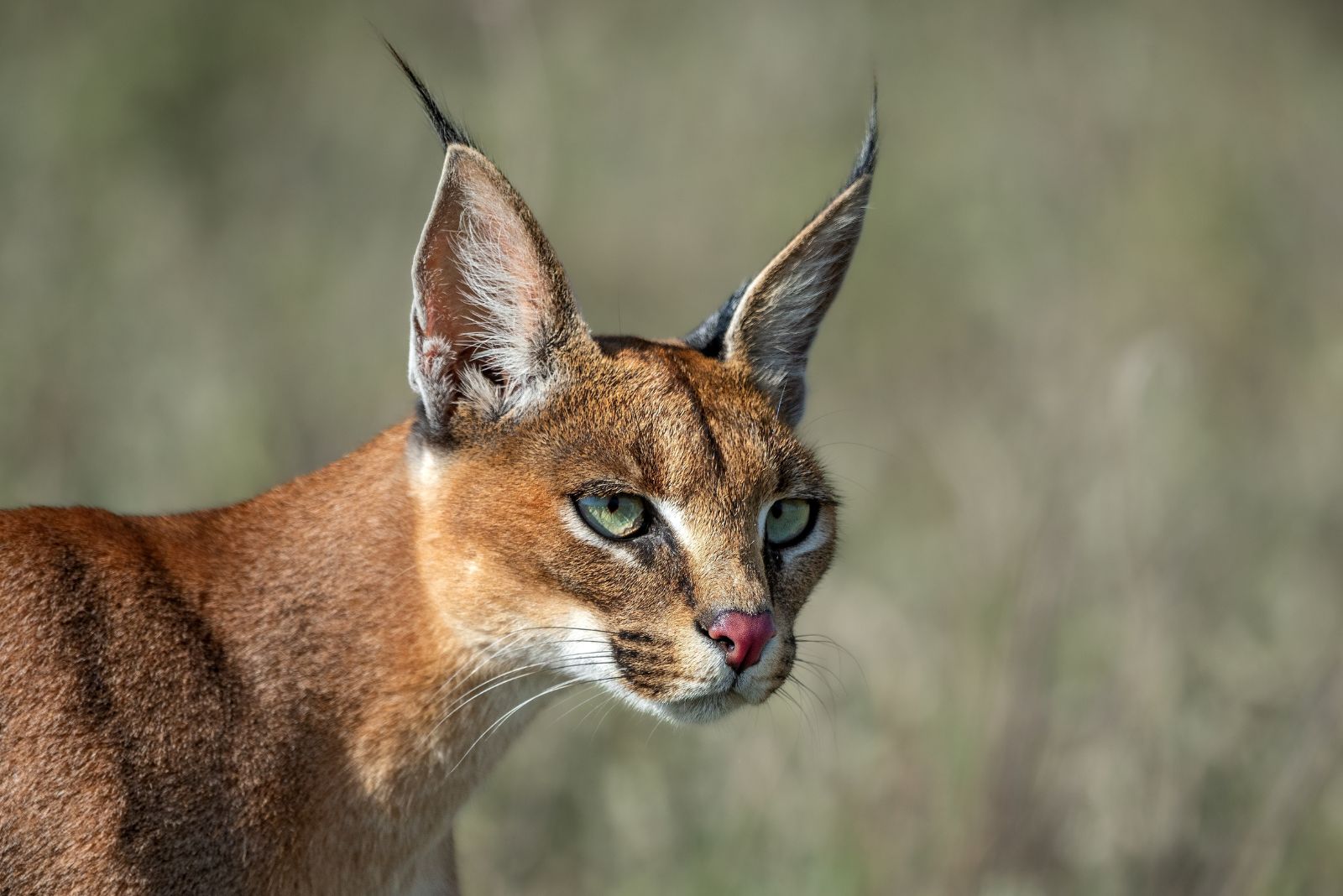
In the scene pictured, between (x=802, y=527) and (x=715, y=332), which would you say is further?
(x=715, y=332)

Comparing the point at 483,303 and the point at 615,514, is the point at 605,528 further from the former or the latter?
the point at 483,303

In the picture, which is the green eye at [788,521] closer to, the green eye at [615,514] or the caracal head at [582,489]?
the caracal head at [582,489]

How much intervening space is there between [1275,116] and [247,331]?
8736 millimetres

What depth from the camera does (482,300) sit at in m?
4.37

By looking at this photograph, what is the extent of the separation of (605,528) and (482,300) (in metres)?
0.74

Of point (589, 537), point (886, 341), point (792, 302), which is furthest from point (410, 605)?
point (886, 341)

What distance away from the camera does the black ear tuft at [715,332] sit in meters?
4.96

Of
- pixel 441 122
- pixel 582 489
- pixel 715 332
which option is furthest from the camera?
pixel 715 332

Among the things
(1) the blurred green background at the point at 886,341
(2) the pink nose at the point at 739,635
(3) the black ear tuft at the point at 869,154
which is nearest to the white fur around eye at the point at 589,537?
(2) the pink nose at the point at 739,635

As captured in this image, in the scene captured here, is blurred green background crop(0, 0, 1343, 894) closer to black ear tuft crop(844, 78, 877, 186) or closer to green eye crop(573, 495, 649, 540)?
black ear tuft crop(844, 78, 877, 186)

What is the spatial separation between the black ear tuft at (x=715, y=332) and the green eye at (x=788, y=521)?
59 cm

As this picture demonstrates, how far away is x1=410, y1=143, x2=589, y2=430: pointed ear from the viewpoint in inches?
164

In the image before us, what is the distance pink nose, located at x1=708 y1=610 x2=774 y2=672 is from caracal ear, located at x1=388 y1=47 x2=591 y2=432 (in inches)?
35.5

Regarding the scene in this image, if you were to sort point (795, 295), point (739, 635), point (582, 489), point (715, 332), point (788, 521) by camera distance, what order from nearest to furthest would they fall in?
1. point (739, 635)
2. point (582, 489)
3. point (788, 521)
4. point (795, 295)
5. point (715, 332)
